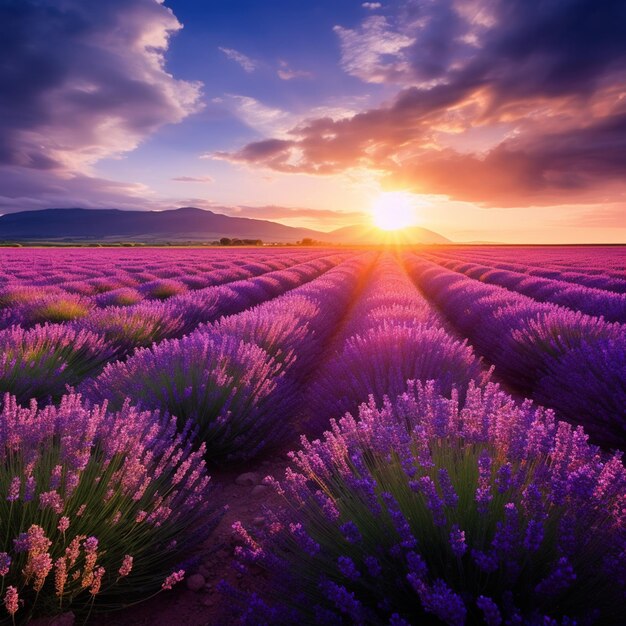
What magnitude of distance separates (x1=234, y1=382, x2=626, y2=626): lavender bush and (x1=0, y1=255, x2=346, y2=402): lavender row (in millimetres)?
2004

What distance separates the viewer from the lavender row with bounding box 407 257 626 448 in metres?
3.12

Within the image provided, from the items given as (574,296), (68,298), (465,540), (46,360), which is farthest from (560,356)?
(68,298)

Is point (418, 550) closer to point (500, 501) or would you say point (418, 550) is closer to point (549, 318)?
point (500, 501)

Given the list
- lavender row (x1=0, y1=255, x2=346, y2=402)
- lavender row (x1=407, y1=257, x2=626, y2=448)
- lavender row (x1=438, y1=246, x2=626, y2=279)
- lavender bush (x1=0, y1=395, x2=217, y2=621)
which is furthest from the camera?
lavender row (x1=438, y1=246, x2=626, y2=279)

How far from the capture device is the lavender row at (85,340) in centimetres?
349

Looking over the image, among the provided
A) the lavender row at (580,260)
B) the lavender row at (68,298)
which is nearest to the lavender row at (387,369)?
the lavender row at (68,298)

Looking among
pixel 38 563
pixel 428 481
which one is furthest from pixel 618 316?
pixel 38 563

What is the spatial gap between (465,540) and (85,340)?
169 inches

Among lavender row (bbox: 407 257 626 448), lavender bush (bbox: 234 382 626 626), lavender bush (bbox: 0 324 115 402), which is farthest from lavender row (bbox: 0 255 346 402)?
lavender row (bbox: 407 257 626 448)

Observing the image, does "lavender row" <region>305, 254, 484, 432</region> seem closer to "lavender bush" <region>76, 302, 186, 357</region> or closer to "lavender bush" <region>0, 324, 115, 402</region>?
"lavender bush" <region>0, 324, 115, 402</region>

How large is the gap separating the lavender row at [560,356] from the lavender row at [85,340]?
3.61 meters

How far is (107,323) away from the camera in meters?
5.36

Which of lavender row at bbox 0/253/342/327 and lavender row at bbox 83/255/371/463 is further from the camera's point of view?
lavender row at bbox 0/253/342/327

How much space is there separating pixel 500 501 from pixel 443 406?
1.49ft
